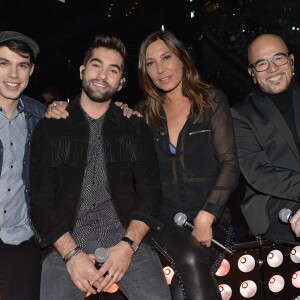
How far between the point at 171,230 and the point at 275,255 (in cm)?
80

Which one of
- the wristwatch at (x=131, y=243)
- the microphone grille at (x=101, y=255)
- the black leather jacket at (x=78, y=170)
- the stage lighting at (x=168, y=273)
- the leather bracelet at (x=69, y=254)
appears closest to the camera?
the microphone grille at (x=101, y=255)

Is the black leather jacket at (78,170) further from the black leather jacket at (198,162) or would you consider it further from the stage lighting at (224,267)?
the stage lighting at (224,267)

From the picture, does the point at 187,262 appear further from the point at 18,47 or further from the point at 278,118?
the point at 18,47

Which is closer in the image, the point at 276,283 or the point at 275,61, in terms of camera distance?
the point at 276,283

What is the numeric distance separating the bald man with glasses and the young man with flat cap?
58.9 inches

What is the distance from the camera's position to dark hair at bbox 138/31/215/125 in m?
3.17

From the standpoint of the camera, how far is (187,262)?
8.38 feet

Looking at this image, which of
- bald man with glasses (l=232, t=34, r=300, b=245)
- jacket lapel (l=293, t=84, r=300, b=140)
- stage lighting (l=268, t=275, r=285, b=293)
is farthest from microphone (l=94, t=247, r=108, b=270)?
jacket lapel (l=293, t=84, r=300, b=140)

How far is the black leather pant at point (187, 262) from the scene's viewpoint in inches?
97.0

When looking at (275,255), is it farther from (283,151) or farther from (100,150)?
(100,150)

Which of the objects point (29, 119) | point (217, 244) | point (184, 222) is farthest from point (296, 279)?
point (29, 119)

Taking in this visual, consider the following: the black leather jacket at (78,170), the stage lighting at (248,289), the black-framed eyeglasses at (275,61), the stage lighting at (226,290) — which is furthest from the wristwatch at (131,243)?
the black-framed eyeglasses at (275,61)

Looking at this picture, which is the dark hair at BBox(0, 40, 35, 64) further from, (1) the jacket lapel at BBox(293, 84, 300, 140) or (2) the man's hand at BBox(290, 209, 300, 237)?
(2) the man's hand at BBox(290, 209, 300, 237)

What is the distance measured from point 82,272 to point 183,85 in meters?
1.59
